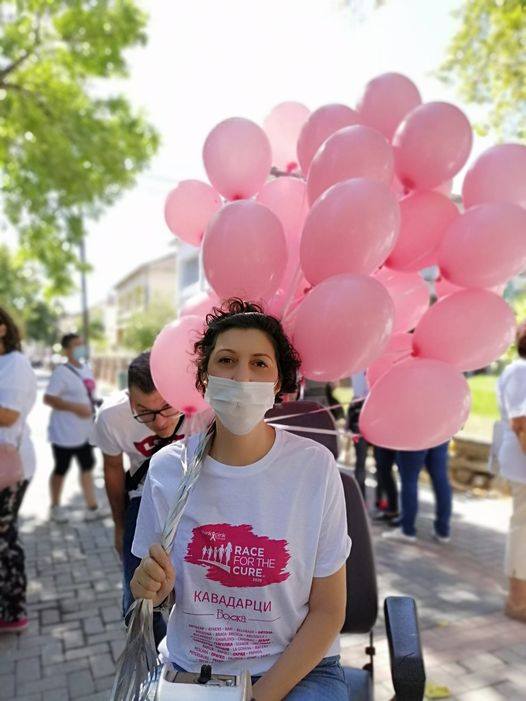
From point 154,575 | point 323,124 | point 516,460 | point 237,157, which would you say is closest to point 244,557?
point 154,575

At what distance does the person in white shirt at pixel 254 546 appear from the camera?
57.4 inches

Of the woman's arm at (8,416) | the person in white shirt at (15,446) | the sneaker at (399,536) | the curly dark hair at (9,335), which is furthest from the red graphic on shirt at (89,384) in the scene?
the sneaker at (399,536)

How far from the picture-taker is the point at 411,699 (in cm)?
142

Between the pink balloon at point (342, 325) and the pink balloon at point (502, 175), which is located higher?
the pink balloon at point (502, 175)

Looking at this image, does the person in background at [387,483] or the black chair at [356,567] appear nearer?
the black chair at [356,567]

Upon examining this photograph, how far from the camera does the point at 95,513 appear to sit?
5289 mm

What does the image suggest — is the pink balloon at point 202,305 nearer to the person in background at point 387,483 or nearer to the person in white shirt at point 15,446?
the person in white shirt at point 15,446

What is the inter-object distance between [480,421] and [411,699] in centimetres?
827

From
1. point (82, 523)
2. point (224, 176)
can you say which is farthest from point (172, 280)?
point (224, 176)

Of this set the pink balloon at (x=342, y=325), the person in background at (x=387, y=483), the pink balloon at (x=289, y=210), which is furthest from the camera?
the person in background at (x=387, y=483)

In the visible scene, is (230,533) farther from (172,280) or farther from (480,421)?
(172,280)

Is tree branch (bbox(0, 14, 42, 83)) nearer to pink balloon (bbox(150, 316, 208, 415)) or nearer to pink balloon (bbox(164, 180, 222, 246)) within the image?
pink balloon (bbox(164, 180, 222, 246))

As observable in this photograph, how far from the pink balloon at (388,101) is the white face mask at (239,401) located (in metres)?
1.42

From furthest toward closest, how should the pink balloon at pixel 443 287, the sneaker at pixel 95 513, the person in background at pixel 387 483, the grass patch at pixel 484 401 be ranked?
1. the grass patch at pixel 484 401
2. the sneaker at pixel 95 513
3. the person in background at pixel 387 483
4. the pink balloon at pixel 443 287
